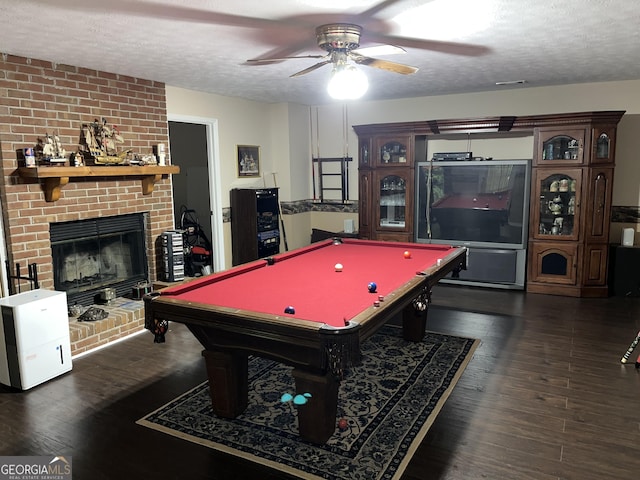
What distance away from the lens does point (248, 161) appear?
20.9 ft

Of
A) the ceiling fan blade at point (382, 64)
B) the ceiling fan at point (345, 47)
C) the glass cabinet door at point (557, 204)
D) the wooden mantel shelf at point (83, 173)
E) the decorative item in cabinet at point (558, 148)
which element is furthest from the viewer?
the glass cabinet door at point (557, 204)

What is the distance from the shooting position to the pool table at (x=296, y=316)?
2236mm

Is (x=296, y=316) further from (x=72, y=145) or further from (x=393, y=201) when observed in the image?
(x=393, y=201)

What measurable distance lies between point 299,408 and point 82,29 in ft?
8.59

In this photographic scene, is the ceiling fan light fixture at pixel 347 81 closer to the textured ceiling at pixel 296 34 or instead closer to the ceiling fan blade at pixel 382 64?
the ceiling fan blade at pixel 382 64

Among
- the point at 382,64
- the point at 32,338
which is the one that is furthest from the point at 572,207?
the point at 32,338

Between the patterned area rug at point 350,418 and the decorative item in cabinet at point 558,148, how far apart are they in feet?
9.09

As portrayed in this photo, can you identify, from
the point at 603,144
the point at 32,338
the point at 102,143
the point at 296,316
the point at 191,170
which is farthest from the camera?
the point at 191,170

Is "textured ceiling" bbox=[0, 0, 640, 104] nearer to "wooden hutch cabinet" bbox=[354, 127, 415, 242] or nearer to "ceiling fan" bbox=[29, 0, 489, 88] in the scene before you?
"ceiling fan" bbox=[29, 0, 489, 88]

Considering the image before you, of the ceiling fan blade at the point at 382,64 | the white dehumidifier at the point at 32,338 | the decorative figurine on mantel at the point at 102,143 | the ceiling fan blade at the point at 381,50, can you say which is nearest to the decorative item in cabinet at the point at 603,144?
the ceiling fan blade at the point at 382,64

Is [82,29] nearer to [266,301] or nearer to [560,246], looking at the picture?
[266,301]

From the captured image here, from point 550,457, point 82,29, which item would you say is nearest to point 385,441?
point 550,457

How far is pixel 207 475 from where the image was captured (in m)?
2.36

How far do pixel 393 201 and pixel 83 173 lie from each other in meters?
3.72
